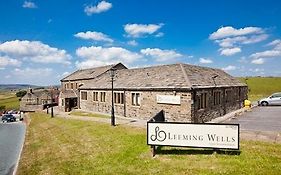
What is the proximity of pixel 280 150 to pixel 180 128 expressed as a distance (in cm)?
548

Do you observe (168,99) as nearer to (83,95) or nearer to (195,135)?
(195,135)

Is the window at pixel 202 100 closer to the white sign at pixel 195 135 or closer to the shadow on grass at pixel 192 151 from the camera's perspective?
the shadow on grass at pixel 192 151

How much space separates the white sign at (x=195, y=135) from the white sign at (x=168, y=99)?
31.3 feet

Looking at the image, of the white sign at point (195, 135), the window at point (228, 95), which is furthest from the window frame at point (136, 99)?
the white sign at point (195, 135)

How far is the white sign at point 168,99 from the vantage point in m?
23.6

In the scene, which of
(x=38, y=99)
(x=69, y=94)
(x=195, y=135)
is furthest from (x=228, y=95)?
(x=38, y=99)

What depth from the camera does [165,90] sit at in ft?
81.8

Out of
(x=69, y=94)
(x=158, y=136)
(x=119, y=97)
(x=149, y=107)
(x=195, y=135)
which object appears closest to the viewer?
(x=195, y=135)

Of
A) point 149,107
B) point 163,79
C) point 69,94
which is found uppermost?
point 163,79

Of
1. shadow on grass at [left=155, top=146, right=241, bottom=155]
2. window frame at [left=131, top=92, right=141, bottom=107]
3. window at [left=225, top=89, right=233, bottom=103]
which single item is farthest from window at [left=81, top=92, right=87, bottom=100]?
shadow on grass at [left=155, top=146, right=241, bottom=155]

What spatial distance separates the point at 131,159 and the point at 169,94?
11.4 metres

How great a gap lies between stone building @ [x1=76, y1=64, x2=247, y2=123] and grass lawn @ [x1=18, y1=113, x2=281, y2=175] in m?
5.67

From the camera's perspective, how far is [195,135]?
1391 cm

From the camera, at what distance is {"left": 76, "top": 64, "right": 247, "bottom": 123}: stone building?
23.5 meters
